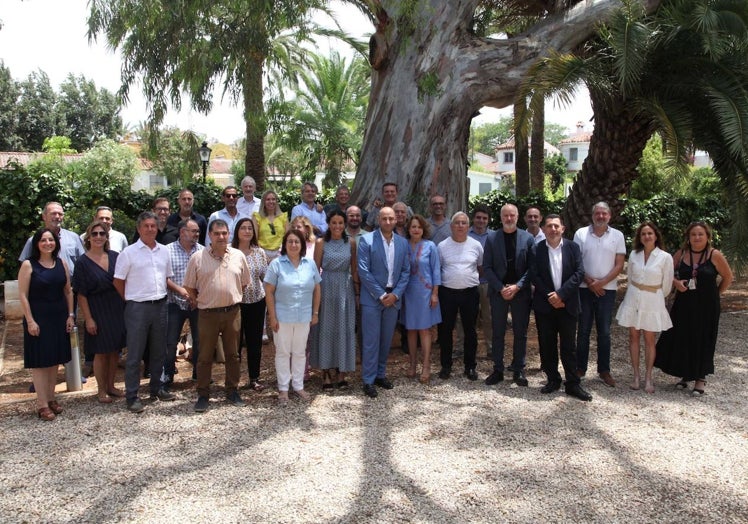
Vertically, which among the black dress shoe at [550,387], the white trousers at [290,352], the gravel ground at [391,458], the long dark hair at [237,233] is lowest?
the gravel ground at [391,458]

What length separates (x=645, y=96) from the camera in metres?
9.00

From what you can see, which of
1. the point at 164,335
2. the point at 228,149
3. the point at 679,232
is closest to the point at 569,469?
the point at 164,335

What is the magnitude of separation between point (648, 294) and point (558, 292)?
3.24 feet

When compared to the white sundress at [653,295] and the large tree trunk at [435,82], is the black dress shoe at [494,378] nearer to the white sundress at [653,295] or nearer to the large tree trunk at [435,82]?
the white sundress at [653,295]

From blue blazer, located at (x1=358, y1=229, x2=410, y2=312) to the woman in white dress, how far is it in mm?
2293

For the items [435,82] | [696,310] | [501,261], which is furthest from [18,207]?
[696,310]

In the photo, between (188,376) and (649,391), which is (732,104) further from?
(188,376)

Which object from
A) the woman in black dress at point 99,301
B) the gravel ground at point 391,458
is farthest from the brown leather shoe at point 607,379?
the woman in black dress at point 99,301

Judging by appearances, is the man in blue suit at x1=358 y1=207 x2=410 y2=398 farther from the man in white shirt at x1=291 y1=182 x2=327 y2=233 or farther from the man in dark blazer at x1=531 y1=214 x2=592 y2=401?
the man in white shirt at x1=291 y1=182 x2=327 y2=233

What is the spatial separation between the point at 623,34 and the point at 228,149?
68.7m

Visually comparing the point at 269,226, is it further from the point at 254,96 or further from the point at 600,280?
the point at 600,280

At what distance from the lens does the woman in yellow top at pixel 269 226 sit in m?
7.44

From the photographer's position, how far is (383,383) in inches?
252

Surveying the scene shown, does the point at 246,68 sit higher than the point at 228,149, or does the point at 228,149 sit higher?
the point at 228,149
